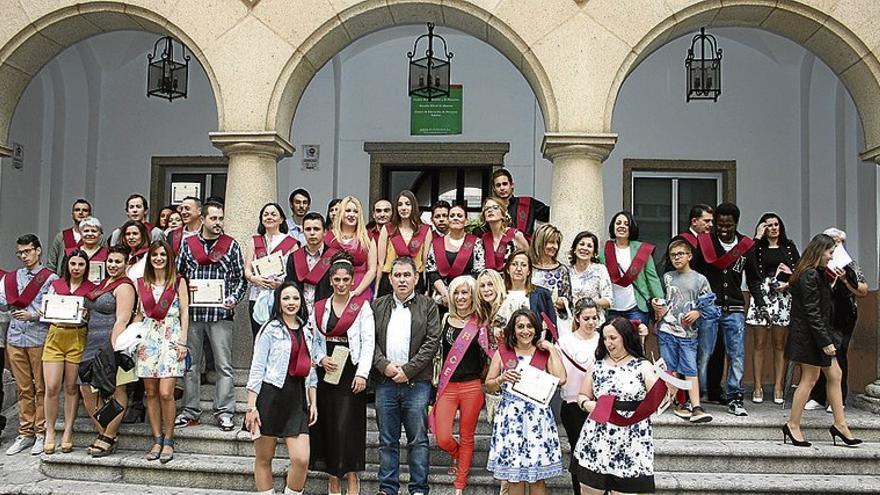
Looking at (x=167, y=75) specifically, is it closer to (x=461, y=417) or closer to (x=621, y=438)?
(x=461, y=417)

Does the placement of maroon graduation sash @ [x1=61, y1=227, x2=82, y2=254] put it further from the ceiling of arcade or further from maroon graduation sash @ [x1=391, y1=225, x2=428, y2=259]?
maroon graduation sash @ [x1=391, y1=225, x2=428, y2=259]

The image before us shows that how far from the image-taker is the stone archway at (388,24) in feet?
23.3

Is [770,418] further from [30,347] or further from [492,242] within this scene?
[30,347]

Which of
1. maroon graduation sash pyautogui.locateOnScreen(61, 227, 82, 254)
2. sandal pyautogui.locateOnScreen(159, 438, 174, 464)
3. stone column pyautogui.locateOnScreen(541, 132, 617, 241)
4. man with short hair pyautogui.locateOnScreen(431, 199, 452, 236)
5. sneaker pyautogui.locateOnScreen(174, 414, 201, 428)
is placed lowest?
sandal pyautogui.locateOnScreen(159, 438, 174, 464)

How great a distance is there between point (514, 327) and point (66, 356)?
369 cm

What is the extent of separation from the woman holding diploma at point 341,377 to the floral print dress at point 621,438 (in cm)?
158

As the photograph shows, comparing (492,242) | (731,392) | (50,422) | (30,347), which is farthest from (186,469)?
(731,392)

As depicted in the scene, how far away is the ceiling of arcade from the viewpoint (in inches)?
276

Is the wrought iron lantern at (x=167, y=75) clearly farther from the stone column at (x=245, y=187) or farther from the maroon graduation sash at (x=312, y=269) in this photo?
the maroon graduation sash at (x=312, y=269)

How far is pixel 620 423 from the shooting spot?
15.4 feet

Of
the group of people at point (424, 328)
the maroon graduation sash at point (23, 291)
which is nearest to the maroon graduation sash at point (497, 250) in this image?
the group of people at point (424, 328)

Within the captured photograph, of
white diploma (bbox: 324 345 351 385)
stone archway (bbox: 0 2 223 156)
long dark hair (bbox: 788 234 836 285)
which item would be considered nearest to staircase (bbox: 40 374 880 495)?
white diploma (bbox: 324 345 351 385)

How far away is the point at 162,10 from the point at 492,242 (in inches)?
146

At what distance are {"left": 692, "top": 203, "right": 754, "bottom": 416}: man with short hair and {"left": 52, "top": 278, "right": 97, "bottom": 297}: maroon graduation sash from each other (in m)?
5.00
